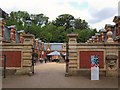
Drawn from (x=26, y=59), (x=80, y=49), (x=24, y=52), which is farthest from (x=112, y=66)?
(x=24, y=52)

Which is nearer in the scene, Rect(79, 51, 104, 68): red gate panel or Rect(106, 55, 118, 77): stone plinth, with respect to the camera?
Rect(106, 55, 118, 77): stone plinth

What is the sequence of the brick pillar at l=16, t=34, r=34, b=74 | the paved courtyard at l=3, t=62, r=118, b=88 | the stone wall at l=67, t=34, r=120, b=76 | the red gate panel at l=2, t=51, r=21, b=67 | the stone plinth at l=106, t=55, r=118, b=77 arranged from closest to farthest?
1. the paved courtyard at l=3, t=62, r=118, b=88
2. the stone plinth at l=106, t=55, r=118, b=77
3. the stone wall at l=67, t=34, r=120, b=76
4. the brick pillar at l=16, t=34, r=34, b=74
5. the red gate panel at l=2, t=51, r=21, b=67

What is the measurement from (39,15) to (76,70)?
8276 centimetres

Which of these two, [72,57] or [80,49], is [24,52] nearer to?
[72,57]

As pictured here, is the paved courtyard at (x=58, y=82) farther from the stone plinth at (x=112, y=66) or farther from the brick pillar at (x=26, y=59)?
the brick pillar at (x=26, y=59)

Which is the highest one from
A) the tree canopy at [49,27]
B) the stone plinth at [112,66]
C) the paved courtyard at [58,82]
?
the tree canopy at [49,27]

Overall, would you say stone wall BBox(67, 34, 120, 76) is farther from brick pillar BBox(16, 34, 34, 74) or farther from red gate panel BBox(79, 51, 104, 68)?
brick pillar BBox(16, 34, 34, 74)

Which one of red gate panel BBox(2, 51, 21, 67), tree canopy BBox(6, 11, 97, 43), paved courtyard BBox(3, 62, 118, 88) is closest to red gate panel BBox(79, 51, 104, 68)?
paved courtyard BBox(3, 62, 118, 88)

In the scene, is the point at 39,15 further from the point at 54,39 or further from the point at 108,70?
the point at 108,70

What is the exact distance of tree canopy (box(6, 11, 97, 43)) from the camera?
7806cm

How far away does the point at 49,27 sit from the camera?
293 ft

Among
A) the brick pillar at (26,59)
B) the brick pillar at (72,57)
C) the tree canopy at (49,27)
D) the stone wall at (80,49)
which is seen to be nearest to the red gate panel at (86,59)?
the stone wall at (80,49)

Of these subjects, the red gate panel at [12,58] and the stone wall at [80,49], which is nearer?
the stone wall at [80,49]

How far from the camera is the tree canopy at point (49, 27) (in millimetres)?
A: 78062
